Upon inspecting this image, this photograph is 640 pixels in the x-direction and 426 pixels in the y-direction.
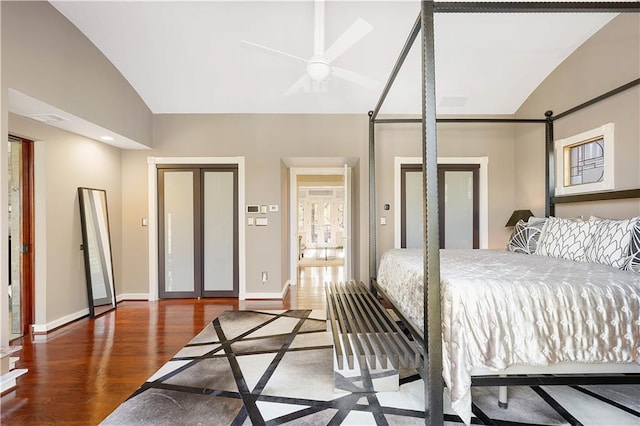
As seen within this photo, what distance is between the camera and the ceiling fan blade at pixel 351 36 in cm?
241

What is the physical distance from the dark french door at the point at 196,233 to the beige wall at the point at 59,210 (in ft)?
3.32

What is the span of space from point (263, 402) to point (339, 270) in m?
5.17

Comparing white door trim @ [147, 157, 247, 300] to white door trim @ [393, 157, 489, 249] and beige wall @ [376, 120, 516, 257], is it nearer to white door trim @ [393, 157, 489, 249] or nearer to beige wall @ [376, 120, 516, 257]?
beige wall @ [376, 120, 516, 257]

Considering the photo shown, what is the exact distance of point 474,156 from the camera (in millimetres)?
4633

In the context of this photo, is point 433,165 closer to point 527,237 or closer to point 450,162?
point 527,237

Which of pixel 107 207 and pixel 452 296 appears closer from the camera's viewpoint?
pixel 452 296

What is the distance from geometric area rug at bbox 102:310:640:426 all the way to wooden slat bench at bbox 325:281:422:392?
102mm

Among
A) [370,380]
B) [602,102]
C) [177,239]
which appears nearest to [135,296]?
[177,239]

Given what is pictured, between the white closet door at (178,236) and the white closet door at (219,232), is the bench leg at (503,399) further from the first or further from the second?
the white closet door at (178,236)

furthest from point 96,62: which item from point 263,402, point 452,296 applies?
point 452,296

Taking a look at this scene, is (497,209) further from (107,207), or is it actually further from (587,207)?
(107,207)

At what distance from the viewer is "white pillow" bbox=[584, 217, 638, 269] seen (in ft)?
7.39

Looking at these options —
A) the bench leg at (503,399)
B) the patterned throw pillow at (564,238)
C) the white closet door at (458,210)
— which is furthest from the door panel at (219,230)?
the patterned throw pillow at (564,238)

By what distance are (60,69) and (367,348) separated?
385 cm
